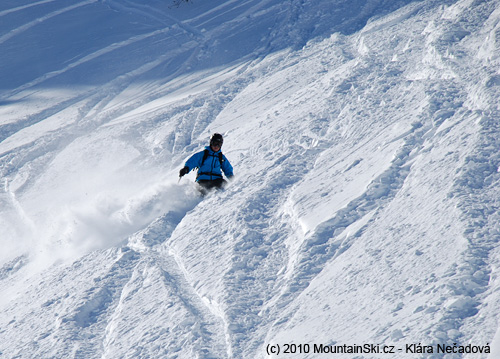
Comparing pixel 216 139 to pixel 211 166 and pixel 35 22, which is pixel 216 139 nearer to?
pixel 211 166

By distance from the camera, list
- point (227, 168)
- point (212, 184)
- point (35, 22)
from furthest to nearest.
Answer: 1. point (35, 22)
2. point (227, 168)
3. point (212, 184)

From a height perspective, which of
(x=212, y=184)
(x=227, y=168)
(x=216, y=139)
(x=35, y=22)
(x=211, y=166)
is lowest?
(x=212, y=184)

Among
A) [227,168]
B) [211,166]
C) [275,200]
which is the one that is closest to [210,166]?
[211,166]

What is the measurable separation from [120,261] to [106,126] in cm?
648

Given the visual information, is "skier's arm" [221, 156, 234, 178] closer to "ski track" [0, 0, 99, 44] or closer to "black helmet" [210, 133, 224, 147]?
"black helmet" [210, 133, 224, 147]

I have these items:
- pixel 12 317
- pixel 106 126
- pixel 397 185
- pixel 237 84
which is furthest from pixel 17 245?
pixel 237 84

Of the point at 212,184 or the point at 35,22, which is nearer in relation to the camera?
the point at 212,184

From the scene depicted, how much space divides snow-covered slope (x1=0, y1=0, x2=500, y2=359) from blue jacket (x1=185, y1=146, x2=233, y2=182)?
29 cm

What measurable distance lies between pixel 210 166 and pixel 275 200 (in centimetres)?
165

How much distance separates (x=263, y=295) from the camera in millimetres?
5277

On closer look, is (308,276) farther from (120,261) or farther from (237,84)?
(237,84)

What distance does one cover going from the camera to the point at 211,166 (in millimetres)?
8266

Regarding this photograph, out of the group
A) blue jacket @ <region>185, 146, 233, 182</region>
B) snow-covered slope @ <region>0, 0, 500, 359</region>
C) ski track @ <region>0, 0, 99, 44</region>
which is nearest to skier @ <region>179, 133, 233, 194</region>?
blue jacket @ <region>185, 146, 233, 182</region>

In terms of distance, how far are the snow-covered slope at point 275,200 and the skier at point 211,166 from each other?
0.25 metres
